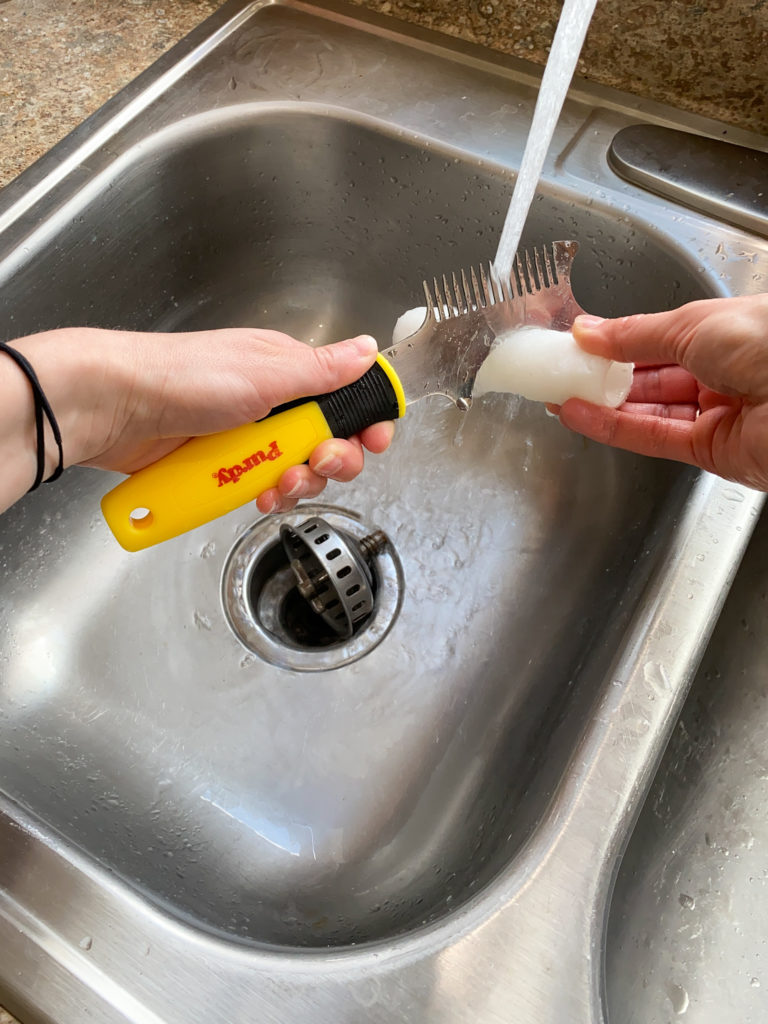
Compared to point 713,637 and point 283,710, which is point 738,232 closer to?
point 713,637

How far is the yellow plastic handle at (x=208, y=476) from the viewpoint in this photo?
0.50 meters

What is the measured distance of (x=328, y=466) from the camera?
546 mm

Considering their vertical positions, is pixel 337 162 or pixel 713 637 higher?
pixel 337 162

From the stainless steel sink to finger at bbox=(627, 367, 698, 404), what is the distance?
0.06 meters

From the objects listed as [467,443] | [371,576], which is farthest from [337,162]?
[371,576]

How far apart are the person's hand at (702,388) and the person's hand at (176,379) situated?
178mm

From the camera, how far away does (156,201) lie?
72 cm

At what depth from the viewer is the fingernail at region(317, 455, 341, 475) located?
54cm

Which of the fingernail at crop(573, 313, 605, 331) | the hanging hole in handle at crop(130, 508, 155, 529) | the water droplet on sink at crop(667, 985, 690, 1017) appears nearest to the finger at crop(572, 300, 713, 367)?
the fingernail at crop(573, 313, 605, 331)

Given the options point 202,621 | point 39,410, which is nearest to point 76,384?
point 39,410

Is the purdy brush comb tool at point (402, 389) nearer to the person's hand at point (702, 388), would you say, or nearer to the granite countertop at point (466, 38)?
the person's hand at point (702, 388)

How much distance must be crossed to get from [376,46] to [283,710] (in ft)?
2.24

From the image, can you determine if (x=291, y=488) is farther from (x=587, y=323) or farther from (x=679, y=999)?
(x=679, y=999)

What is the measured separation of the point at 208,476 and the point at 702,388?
0.41 m
